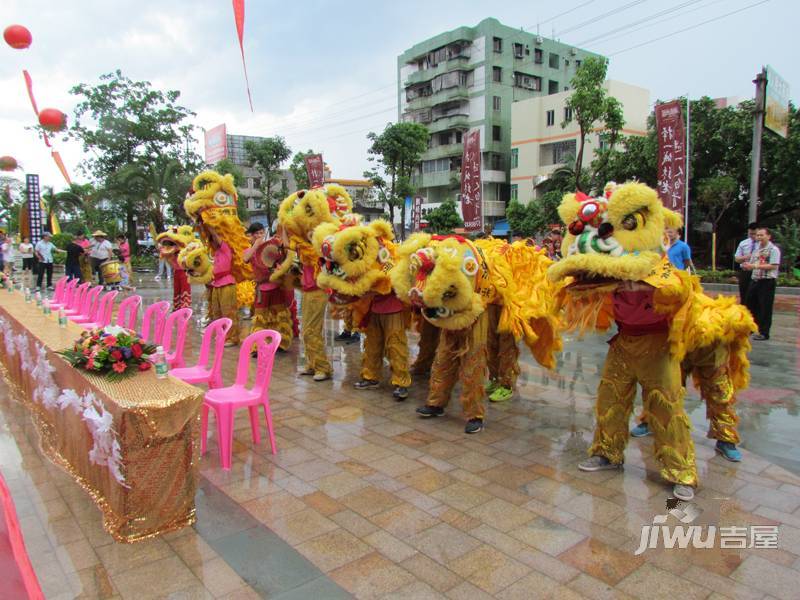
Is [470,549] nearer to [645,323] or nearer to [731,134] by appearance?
[645,323]

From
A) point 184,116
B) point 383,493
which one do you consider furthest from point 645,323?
point 184,116

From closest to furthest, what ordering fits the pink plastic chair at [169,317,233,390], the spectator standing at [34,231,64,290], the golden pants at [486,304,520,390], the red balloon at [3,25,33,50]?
the pink plastic chair at [169,317,233,390] → the golden pants at [486,304,520,390] → the red balloon at [3,25,33,50] → the spectator standing at [34,231,64,290]

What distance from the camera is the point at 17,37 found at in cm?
838

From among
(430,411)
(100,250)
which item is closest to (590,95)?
(100,250)

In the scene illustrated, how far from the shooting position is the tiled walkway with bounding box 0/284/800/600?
8.23 ft

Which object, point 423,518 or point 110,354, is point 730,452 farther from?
point 110,354

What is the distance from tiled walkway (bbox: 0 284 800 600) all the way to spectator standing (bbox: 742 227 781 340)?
3398 millimetres

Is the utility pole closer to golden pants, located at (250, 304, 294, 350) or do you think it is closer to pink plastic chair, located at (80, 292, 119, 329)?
golden pants, located at (250, 304, 294, 350)

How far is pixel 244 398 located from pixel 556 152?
2939 centimetres

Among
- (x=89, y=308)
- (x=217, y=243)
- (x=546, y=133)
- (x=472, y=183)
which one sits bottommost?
(x=89, y=308)

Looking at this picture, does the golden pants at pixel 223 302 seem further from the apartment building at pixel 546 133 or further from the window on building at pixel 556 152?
the window on building at pixel 556 152

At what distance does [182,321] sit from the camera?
5098 millimetres

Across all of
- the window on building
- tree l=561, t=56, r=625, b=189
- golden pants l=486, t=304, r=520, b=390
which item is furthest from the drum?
the window on building

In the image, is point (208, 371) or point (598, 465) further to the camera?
point (208, 371)
